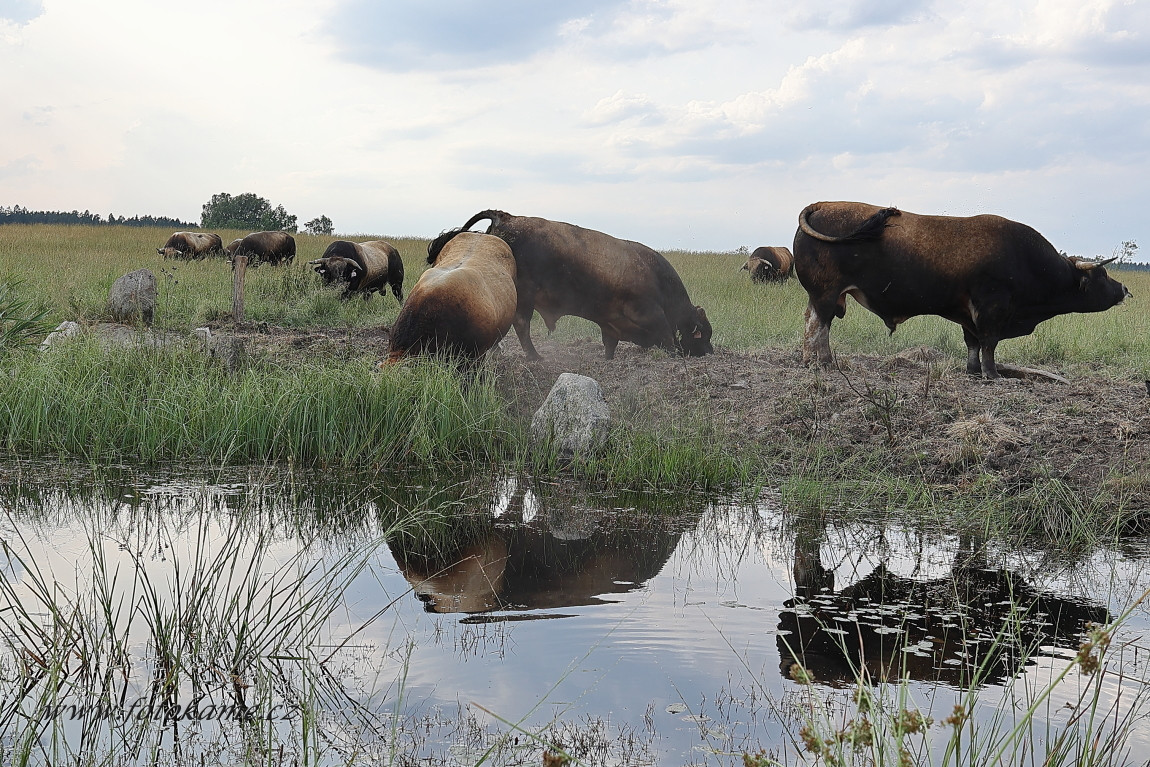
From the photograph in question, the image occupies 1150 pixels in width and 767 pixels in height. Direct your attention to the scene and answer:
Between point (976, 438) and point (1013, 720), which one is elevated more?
point (976, 438)

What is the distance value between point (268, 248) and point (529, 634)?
1975 cm

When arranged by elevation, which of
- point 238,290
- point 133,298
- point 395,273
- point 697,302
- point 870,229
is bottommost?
point 133,298

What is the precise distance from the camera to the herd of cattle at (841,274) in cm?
895

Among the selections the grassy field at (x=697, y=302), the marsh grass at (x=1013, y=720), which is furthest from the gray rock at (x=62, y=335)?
the marsh grass at (x=1013, y=720)

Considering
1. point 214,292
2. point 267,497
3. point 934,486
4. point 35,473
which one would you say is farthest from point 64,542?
point 214,292

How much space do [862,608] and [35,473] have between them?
4.86m

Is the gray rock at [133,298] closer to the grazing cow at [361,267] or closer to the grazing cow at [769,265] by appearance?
Result: the grazing cow at [361,267]

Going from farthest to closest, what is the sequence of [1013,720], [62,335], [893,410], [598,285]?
A: [598,285] → [62,335] → [893,410] → [1013,720]

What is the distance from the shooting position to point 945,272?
8953mm

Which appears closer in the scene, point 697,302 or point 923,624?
point 923,624

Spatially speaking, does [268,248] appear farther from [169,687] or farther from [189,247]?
[169,687]

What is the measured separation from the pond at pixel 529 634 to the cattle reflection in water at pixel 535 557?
19 millimetres

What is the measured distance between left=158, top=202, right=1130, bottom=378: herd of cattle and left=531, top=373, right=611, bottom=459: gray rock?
Answer: 4.46 feet

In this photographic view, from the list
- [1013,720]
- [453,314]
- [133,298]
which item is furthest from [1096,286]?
[133,298]
